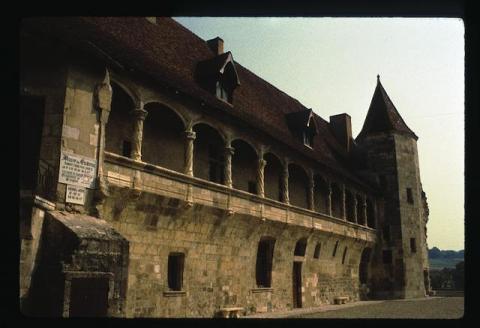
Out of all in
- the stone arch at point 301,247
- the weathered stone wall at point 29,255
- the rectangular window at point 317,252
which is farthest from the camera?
the rectangular window at point 317,252

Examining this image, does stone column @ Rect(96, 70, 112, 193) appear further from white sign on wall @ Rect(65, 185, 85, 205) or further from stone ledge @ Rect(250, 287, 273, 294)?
stone ledge @ Rect(250, 287, 273, 294)

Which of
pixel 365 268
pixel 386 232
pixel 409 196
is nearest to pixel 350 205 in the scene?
pixel 386 232

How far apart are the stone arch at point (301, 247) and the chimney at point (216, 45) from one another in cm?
807

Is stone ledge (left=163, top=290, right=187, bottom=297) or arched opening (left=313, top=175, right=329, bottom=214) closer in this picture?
stone ledge (left=163, top=290, right=187, bottom=297)

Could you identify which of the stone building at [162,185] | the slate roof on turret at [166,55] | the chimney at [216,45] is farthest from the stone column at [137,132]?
the chimney at [216,45]

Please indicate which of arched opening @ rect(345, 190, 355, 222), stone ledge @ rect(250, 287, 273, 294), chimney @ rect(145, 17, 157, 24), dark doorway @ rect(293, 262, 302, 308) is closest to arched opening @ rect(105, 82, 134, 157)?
chimney @ rect(145, 17, 157, 24)

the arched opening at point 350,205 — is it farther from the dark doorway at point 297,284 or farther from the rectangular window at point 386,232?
the dark doorway at point 297,284

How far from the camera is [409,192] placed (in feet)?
91.2

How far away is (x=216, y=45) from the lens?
1925 cm

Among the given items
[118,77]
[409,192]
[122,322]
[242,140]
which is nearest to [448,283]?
[409,192]

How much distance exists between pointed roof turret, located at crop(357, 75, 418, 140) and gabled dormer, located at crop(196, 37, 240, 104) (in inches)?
597

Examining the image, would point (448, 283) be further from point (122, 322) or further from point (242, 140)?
point (122, 322)

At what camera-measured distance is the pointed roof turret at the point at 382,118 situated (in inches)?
1121

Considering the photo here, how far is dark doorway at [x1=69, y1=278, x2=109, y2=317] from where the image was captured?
7.66 meters
